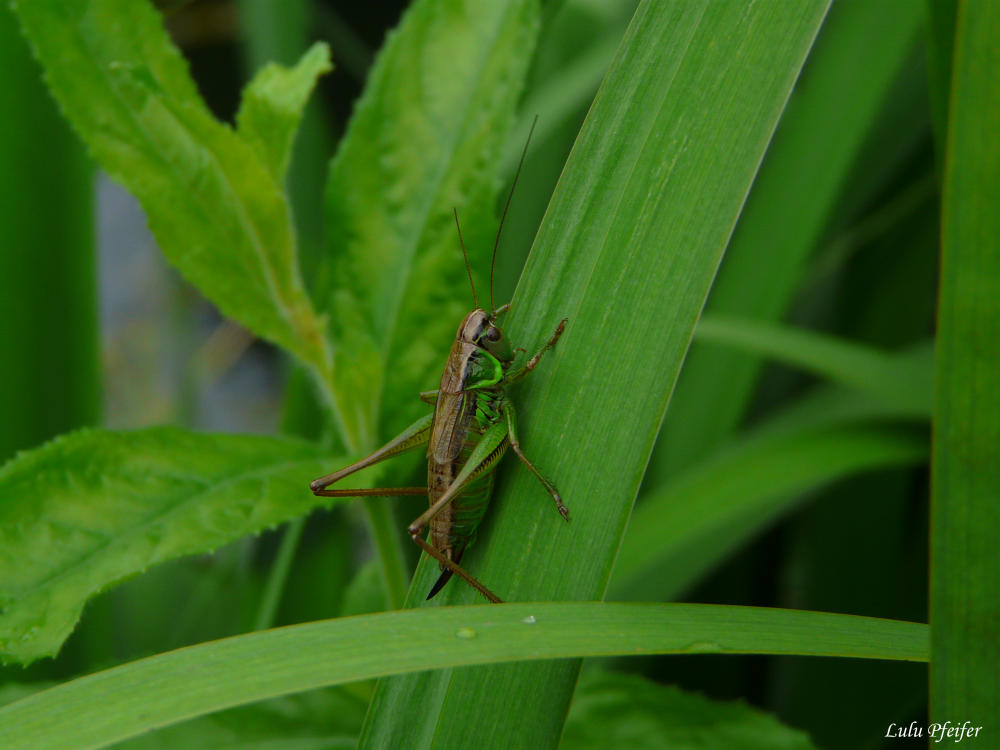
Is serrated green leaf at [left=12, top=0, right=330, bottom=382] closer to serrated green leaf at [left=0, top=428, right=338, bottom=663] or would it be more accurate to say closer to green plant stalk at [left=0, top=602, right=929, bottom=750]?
serrated green leaf at [left=0, top=428, right=338, bottom=663]

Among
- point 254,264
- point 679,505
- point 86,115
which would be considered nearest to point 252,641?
point 254,264

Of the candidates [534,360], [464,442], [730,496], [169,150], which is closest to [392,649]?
[534,360]

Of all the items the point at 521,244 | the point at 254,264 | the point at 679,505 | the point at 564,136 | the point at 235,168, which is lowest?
the point at 679,505

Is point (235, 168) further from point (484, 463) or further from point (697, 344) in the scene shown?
point (697, 344)

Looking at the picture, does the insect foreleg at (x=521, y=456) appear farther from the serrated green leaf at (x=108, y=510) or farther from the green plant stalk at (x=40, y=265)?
the green plant stalk at (x=40, y=265)

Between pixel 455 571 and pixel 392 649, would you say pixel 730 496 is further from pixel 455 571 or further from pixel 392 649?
pixel 392 649

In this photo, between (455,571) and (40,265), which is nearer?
(455,571)
